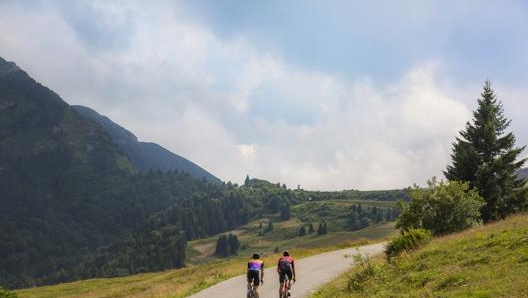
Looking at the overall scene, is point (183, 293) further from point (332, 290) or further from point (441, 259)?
point (441, 259)

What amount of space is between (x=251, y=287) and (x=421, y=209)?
46.0 ft

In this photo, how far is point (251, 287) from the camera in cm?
2234

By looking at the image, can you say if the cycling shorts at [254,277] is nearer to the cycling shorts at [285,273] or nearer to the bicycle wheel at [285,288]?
the cycling shorts at [285,273]

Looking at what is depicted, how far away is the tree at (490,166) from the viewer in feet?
132

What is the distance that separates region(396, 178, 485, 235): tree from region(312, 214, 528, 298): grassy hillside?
7.92 metres

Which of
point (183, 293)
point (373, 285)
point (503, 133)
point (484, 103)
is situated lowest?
point (183, 293)

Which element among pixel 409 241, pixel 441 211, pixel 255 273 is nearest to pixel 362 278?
pixel 255 273

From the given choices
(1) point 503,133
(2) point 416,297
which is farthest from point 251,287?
(1) point 503,133

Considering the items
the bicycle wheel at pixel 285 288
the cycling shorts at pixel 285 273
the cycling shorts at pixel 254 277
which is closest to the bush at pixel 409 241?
the cycling shorts at pixel 285 273

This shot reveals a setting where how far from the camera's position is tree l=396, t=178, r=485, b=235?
30594 mm

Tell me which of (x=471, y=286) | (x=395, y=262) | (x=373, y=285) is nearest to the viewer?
(x=471, y=286)

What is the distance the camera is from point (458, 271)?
52.1 feet

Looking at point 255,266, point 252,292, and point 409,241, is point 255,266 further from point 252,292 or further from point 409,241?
point 409,241

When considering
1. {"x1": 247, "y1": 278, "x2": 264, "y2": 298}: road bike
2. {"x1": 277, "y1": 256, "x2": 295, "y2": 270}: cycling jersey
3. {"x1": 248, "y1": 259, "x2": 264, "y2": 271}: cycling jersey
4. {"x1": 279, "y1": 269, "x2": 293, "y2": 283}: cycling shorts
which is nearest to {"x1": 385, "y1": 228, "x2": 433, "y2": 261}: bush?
{"x1": 277, "y1": 256, "x2": 295, "y2": 270}: cycling jersey
